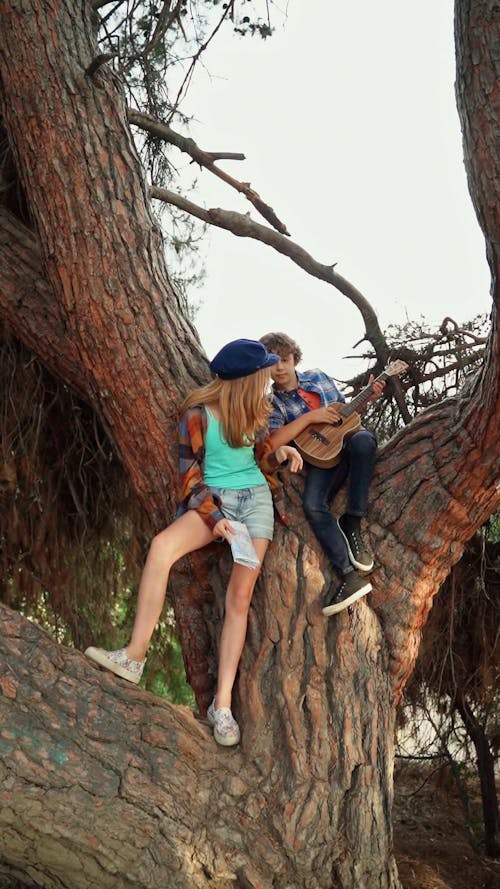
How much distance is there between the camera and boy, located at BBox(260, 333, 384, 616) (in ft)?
11.5

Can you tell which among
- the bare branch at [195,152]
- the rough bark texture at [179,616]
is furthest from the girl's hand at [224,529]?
the bare branch at [195,152]

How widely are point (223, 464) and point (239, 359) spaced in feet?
1.28

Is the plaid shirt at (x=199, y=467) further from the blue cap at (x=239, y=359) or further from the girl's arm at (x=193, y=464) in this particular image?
the blue cap at (x=239, y=359)

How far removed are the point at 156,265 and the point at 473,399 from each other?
1.40 metres

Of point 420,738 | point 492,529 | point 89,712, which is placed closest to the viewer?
point 89,712

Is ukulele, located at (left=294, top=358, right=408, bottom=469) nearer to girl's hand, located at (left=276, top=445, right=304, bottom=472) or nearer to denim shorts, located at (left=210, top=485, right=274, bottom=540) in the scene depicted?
girl's hand, located at (left=276, top=445, right=304, bottom=472)

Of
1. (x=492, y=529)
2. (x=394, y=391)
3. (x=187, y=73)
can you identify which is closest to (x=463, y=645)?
(x=492, y=529)

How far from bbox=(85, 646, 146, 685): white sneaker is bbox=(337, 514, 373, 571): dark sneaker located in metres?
0.88

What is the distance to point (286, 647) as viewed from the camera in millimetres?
3350

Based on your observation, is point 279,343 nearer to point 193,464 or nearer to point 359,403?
point 359,403

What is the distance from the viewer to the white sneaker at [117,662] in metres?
3.23

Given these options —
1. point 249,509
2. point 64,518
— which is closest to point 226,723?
point 249,509

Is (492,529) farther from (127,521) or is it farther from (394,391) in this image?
(127,521)

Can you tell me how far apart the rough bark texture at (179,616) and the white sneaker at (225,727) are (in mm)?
43
